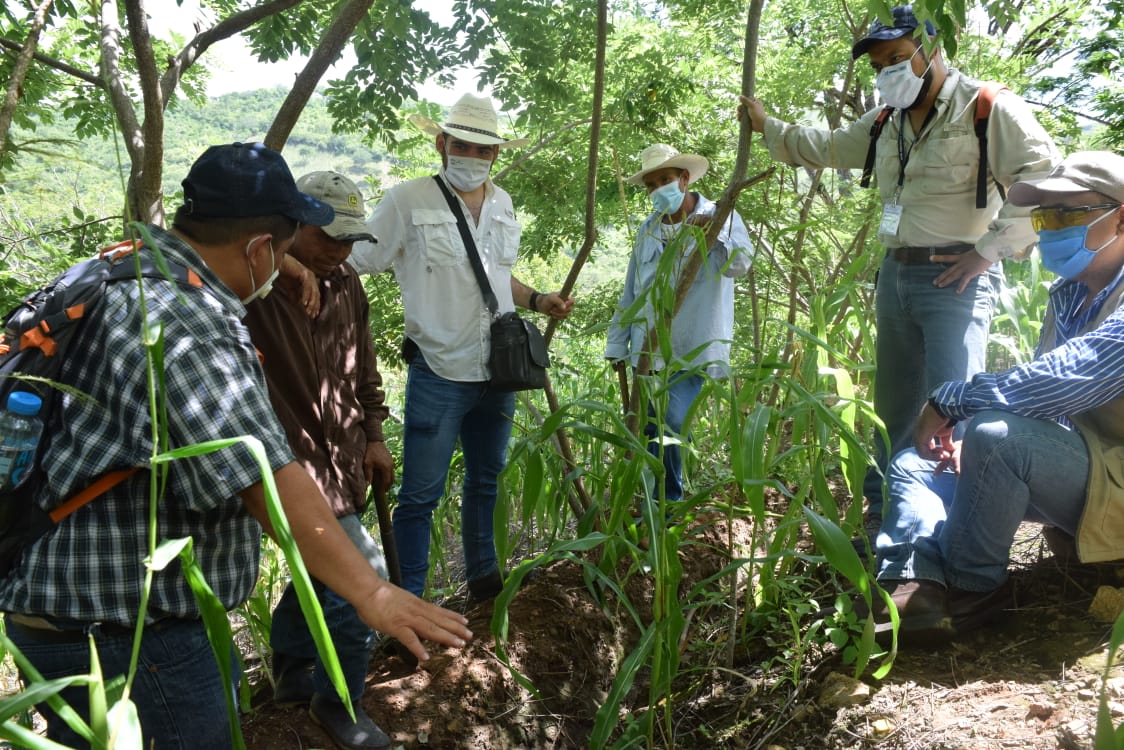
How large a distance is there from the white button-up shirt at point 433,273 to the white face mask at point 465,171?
85 millimetres

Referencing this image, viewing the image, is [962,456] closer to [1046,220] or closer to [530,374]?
[1046,220]

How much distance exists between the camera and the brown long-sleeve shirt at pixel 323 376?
203 centimetres

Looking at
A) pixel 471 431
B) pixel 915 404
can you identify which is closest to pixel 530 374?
pixel 471 431

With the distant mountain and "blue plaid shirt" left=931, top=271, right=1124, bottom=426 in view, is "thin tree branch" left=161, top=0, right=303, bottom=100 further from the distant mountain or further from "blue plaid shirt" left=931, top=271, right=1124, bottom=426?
"blue plaid shirt" left=931, top=271, right=1124, bottom=426

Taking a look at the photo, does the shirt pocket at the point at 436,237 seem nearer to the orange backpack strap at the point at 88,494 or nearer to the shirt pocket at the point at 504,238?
the shirt pocket at the point at 504,238

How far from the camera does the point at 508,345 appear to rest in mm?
2627

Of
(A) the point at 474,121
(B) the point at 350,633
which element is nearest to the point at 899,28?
(A) the point at 474,121

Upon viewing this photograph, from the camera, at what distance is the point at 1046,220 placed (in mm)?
2176

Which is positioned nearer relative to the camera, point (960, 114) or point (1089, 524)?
point (1089, 524)

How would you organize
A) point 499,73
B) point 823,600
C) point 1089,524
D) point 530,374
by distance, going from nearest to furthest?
1. point 1089,524
2. point 823,600
3. point 530,374
4. point 499,73

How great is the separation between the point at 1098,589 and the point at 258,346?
6.84 ft

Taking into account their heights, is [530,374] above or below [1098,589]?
above

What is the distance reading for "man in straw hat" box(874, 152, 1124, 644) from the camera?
200 cm

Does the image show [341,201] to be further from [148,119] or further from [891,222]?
[891,222]
